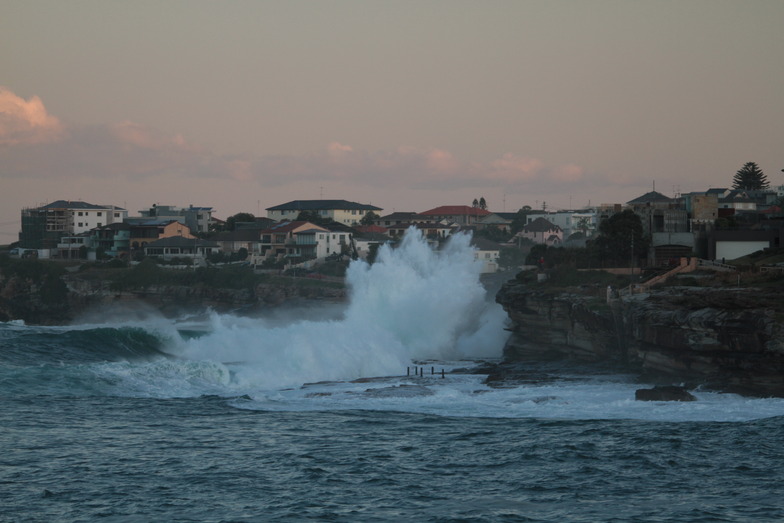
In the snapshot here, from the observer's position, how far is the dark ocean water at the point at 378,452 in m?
25.9

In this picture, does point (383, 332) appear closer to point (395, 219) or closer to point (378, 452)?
point (378, 452)

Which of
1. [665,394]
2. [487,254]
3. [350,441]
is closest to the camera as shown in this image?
[350,441]

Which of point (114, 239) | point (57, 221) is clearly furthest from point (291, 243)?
point (57, 221)

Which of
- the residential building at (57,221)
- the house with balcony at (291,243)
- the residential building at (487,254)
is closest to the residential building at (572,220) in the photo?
the residential building at (487,254)

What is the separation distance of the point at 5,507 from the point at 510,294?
4277 centimetres

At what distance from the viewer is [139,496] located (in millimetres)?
26875

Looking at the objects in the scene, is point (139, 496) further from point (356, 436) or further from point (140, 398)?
point (140, 398)

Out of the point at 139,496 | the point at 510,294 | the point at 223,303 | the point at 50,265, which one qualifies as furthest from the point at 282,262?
the point at 139,496

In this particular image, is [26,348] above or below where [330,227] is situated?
below

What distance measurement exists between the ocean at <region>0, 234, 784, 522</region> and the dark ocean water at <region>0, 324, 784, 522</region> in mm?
108

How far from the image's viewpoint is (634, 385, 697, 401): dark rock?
40875 mm

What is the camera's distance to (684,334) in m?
43.6

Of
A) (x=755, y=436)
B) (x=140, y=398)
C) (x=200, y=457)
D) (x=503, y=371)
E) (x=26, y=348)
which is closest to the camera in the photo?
(x=200, y=457)

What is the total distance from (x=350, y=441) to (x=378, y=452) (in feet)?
6.68
